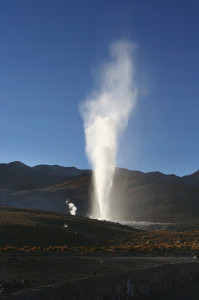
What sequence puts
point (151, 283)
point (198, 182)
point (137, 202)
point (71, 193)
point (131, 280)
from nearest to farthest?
point (131, 280), point (151, 283), point (137, 202), point (71, 193), point (198, 182)

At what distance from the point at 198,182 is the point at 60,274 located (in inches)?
7917

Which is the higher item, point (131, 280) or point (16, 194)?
point (16, 194)

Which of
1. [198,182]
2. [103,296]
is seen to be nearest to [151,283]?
[103,296]

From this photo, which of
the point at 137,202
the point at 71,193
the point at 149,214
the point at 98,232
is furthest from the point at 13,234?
the point at 71,193

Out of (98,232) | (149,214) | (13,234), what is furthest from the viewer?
(149,214)

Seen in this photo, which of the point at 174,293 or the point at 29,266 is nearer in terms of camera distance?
the point at 174,293

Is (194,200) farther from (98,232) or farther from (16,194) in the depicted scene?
(98,232)

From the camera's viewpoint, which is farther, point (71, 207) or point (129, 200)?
point (129, 200)

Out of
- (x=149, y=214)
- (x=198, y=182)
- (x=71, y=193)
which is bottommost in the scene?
(x=149, y=214)

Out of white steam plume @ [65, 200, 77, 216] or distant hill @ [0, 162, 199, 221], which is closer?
distant hill @ [0, 162, 199, 221]

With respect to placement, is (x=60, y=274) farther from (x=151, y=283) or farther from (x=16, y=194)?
(x=16, y=194)

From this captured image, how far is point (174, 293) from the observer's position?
9.55 metres

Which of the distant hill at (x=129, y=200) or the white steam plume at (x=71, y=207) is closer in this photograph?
the distant hill at (x=129, y=200)

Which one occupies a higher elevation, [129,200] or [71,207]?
[129,200]
